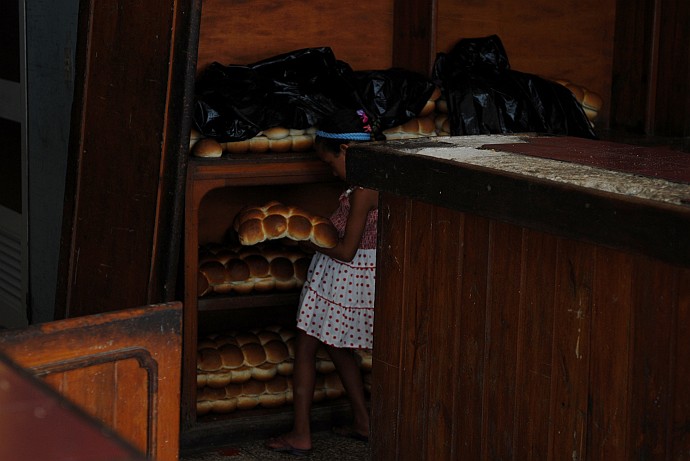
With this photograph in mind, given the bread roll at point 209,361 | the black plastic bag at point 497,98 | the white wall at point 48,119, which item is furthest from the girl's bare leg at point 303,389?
the white wall at point 48,119

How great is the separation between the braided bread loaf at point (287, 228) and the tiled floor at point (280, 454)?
0.83m

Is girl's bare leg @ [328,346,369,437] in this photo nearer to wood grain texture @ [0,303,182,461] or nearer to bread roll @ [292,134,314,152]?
bread roll @ [292,134,314,152]

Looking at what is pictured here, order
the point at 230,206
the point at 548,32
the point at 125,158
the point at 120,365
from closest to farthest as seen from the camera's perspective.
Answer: the point at 120,365 → the point at 125,158 → the point at 230,206 → the point at 548,32

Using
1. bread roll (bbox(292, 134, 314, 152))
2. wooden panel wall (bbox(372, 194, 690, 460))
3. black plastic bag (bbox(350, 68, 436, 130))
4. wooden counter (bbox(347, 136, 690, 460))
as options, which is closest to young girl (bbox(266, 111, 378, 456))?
bread roll (bbox(292, 134, 314, 152))

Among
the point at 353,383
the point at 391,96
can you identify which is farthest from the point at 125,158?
the point at 353,383

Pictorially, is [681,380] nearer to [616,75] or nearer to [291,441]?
[291,441]

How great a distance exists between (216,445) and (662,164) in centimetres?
234

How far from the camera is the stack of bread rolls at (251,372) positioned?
4.37 m

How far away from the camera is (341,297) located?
4191mm

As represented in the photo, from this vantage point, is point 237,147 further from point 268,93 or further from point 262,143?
point 268,93

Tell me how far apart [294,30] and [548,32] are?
138cm

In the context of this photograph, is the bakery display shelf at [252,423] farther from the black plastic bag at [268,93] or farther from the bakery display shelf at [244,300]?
the black plastic bag at [268,93]

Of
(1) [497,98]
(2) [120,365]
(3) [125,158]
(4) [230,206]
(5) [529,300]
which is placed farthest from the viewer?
(4) [230,206]

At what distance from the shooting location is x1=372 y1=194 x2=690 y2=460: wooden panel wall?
86.2 inches
